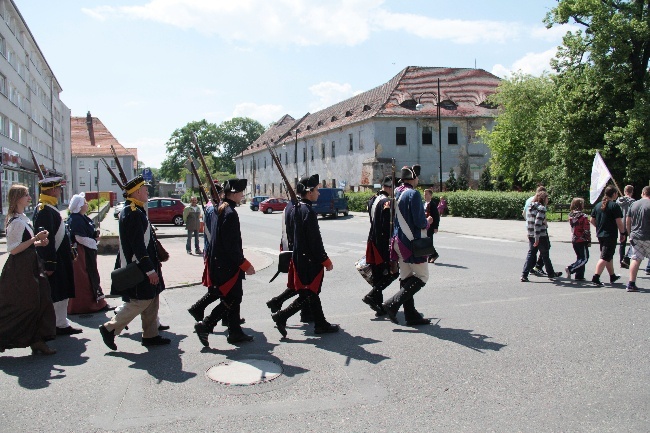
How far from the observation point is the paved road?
13.4 feet

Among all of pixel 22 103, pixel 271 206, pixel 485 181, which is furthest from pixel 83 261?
pixel 485 181

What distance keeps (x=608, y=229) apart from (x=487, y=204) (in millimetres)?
20128

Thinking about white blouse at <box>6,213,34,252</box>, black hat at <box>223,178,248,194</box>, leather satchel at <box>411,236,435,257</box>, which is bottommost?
leather satchel at <box>411,236,435,257</box>

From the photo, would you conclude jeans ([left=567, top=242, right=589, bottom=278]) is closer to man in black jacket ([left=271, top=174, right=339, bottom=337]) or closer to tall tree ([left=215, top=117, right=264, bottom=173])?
man in black jacket ([left=271, top=174, right=339, bottom=337])

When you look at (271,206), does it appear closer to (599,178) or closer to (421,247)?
(599,178)

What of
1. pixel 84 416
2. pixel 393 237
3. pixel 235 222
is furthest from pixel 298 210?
pixel 84 416

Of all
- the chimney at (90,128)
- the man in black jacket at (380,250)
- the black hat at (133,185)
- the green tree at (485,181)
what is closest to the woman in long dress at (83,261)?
the black hat at (133,185)

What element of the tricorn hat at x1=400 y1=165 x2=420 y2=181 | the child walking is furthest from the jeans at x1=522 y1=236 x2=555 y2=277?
the tricorn hat at x1=400 y1=165 x2=420 y2=181

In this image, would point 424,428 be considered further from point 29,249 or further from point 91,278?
point 91,278

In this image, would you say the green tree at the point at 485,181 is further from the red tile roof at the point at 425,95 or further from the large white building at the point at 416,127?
the red tile roof at the point at 425,95

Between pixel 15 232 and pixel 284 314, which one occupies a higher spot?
pixel 15 232

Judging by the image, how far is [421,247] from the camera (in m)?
6.51

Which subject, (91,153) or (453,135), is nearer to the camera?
(453,135)

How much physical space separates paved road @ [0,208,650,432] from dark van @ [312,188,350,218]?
28097 millimetres
